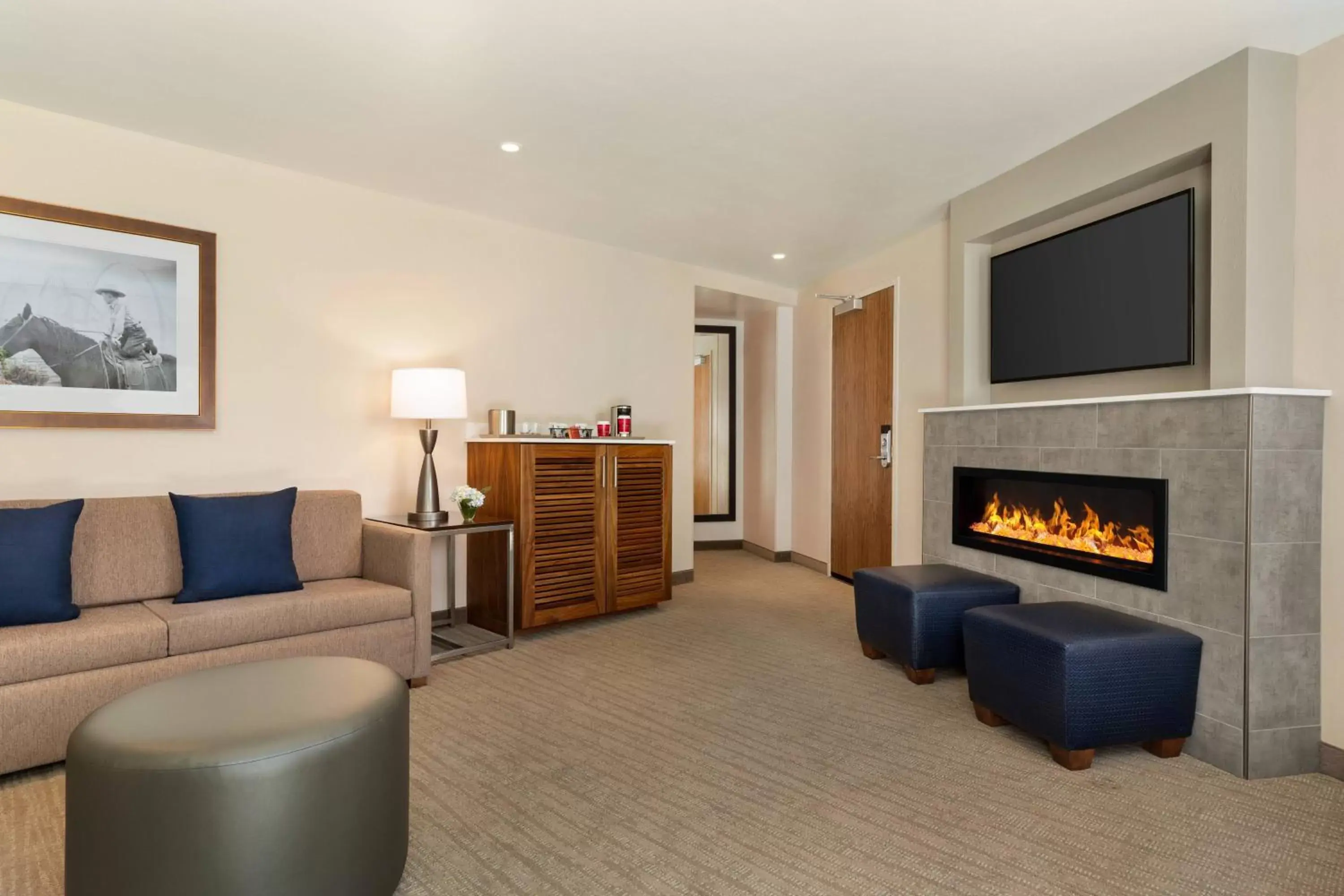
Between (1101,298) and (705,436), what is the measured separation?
4530mm

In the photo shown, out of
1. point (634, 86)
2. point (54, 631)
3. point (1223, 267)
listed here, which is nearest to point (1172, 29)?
point (1223, 267)

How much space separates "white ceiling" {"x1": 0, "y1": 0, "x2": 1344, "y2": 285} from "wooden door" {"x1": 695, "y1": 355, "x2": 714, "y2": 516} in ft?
11.5

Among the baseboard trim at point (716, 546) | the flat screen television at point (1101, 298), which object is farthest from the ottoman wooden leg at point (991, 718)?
the baseboard trim at point (716, 546)

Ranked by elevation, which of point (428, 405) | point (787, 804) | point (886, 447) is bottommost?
point (787, 804)

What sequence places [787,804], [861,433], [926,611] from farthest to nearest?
1. [861,433]
2. [926,611]
3. [787,804]

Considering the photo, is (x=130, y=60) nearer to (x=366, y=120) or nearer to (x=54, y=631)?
(x=366, y=120)

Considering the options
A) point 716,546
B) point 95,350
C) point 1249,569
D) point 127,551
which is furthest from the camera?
point 716,546

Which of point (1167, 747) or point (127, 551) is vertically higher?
point (127, 551)

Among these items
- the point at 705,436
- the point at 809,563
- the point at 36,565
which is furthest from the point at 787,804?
the point at 705,436

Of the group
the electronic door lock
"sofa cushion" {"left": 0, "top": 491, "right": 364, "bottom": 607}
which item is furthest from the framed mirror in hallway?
"sofa cushion" {"left": 0, "top": 491, "right": 364, "bottom": 607}

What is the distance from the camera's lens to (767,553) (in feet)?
22.6

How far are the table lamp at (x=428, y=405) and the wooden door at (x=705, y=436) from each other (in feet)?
12.4

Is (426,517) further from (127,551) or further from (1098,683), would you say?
(1098,683)

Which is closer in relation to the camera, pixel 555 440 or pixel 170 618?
pixel 170 618
